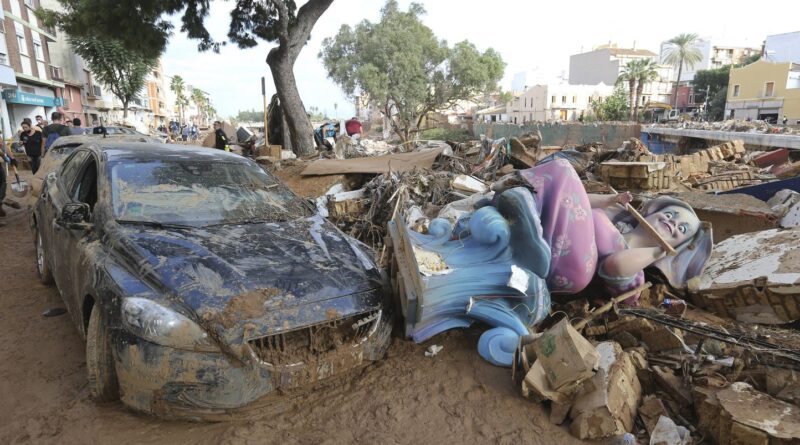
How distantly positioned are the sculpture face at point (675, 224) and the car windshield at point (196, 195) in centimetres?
295

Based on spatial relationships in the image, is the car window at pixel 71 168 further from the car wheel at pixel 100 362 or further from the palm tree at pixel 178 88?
the palm tree at pixel 178 88

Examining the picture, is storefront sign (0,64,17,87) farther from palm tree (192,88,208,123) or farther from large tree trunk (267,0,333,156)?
palm tree (192,88,208,123)

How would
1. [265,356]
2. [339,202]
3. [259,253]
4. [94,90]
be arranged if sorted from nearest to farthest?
[265,356]
[259,253]
[339,202]
[94,90]

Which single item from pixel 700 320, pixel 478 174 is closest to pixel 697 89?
pixel 478 174

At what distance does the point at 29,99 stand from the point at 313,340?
30686 mm

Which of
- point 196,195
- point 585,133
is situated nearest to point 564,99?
point 585,133

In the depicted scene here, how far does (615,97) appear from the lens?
164 feet

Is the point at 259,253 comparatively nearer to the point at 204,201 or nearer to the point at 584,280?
the point at 204,201

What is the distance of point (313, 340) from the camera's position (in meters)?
2.63

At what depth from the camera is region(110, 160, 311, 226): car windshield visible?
324cm

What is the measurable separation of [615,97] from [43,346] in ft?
181

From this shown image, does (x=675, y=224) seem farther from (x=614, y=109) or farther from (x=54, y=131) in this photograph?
(x=614, y=109)

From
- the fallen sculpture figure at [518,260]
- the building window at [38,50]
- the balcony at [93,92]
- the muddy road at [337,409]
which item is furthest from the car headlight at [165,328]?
the balcony at [93,92]

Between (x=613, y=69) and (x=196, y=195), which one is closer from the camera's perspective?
(x=196, y=195)
